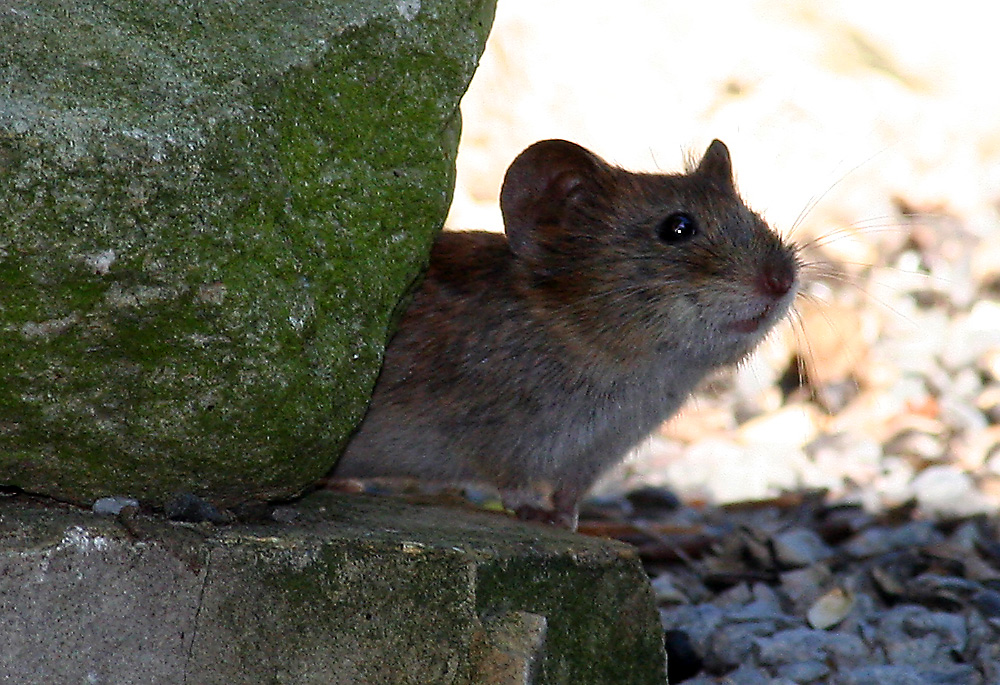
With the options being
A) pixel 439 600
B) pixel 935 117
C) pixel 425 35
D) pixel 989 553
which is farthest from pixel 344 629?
pixel 935 117

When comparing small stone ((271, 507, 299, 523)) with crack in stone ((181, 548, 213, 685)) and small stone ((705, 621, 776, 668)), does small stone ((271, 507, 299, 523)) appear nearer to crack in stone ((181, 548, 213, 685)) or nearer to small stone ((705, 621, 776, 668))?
crack in stone ((181, 548, 213, 685))

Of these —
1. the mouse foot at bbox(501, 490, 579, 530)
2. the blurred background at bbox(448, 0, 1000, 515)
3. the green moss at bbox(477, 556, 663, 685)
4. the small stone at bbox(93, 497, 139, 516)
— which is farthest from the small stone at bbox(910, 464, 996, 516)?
the small stone at bbox(93, 497, 139, 516)

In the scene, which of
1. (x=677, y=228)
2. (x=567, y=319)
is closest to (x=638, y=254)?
(x=677, y=228)

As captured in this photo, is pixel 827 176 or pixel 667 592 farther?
pixel 827 176

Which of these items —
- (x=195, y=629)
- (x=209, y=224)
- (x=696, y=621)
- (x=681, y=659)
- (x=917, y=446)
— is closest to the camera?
(x=209, y=224)

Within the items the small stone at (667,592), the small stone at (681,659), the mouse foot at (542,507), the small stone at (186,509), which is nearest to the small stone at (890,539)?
the small stone at (667,592)

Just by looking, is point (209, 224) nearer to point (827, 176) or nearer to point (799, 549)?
point (799, 549)
